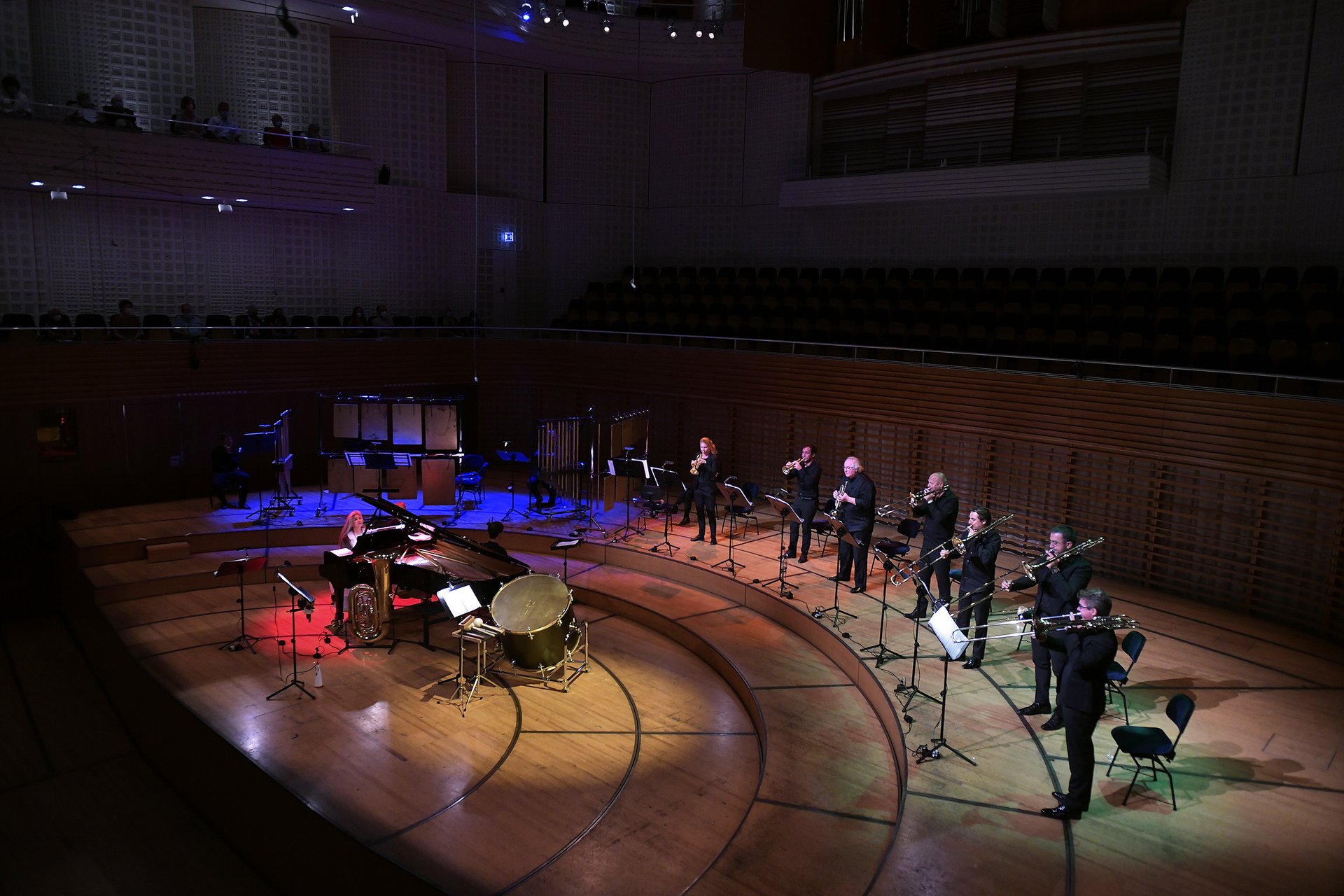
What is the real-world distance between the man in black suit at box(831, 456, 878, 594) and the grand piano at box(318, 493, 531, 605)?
3.77m

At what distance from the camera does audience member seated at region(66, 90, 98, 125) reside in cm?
1256

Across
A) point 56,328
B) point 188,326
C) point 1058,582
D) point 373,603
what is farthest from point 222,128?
point 1058,582

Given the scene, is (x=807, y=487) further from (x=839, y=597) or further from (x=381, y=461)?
(x=381, y=461)

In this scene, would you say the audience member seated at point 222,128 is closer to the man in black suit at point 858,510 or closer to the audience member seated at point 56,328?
the audience member seated at point 56,328

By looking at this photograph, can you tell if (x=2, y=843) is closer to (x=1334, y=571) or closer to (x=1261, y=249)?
(x=1334, y=571)

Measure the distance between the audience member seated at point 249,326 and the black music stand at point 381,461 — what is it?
252cm

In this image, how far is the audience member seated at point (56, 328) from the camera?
486 inches

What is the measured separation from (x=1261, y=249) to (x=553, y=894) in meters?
12.5

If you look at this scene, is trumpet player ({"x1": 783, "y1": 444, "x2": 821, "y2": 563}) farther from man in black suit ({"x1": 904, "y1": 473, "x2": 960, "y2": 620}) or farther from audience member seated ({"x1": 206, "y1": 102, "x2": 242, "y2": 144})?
Result: audience member seated ({"x1": 206, "y1": 102, "x2": 242, "y2": 144})

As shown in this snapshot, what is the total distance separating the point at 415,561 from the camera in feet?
32.9

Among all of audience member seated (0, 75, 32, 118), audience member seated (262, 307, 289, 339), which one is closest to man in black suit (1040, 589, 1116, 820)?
audience member seated (262, 307, 289, 339)

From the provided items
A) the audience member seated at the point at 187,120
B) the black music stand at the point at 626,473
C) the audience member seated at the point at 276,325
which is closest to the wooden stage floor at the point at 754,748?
the black music stand at the point at 626,473

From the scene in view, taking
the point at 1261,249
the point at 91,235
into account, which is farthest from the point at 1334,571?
the point at 91,235

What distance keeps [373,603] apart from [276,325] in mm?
6653
